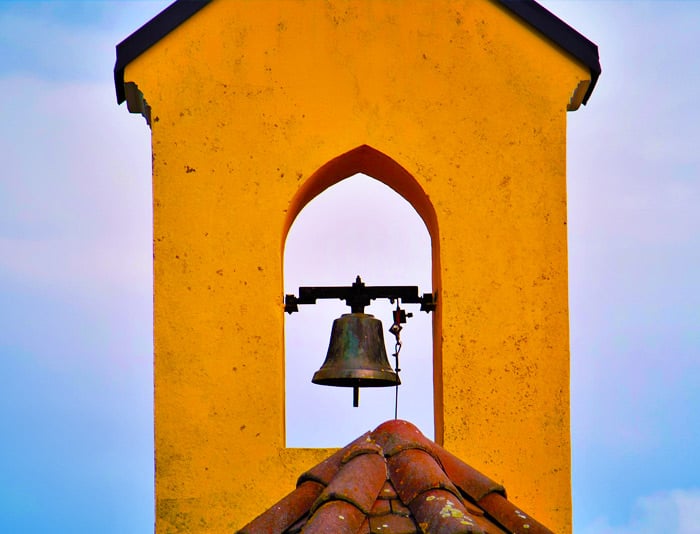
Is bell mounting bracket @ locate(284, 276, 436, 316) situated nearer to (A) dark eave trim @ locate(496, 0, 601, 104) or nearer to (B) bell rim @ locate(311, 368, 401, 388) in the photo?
(B) bell rim @ locate(311, 368, 401, 388)

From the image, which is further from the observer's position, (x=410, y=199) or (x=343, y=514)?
(x=410, y=199)

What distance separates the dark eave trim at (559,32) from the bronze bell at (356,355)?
1660 millimetres

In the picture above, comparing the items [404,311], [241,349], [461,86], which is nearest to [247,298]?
[241,349]

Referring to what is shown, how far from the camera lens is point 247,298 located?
8.62 m

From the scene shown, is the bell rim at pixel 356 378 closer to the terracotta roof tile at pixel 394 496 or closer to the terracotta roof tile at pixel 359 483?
the terracotta roof tile at pixel 394 496

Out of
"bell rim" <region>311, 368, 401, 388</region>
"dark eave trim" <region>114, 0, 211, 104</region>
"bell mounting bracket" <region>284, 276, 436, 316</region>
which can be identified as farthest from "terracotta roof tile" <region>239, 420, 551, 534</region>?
"dark eave trim" <region>114, 0, 211, 104</region>

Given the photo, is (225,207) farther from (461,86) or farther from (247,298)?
(461,86)

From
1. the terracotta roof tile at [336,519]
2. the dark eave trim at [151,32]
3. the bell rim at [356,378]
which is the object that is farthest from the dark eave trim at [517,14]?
the terracotta roof tile at [336,519]

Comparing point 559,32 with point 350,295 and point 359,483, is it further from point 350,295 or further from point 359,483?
point 359,483

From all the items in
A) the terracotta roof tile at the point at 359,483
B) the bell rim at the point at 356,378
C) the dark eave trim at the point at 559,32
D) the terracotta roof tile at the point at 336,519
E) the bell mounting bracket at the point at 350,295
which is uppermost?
the dark eave trim at the point at 559,32

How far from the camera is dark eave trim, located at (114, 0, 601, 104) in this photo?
8.81m

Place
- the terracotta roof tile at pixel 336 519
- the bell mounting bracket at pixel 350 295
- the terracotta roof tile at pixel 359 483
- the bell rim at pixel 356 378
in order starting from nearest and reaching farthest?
the terracotta roof tile at pixel 336 519 → the terracotta roof tile at pixel 359 483 → the bell rim at pixel 356 378 → the bell mounting bracket at pixel 350 295

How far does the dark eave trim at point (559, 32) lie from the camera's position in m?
8.82

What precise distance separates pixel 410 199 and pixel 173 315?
1.43 metres
